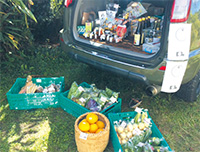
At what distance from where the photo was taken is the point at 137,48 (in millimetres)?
2859

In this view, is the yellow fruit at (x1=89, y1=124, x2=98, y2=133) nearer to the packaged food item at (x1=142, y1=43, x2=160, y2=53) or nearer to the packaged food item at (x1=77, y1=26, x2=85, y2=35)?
the packaged food item at (x1=142, y1=43, x2=160, y2=53)

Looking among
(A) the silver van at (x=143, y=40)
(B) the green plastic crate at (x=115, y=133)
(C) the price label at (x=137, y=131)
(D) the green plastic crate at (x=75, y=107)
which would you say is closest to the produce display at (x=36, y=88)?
(D) the green plastic crate at (x=75, y=107)

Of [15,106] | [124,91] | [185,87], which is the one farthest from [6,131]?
[185,87]

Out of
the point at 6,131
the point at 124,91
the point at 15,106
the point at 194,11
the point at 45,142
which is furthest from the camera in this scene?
the point at 124,91

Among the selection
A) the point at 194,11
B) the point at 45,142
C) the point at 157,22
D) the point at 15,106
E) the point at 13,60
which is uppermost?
the point at 194,11

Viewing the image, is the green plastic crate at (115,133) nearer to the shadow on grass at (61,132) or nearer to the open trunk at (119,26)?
the shadow on grass at (61,132)

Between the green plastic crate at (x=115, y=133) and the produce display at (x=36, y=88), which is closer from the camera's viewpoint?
the green plastic crate at (x=115, y=133)

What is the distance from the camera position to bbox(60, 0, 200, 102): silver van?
6.62ft

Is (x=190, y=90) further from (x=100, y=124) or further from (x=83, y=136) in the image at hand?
(x=83, y=136)

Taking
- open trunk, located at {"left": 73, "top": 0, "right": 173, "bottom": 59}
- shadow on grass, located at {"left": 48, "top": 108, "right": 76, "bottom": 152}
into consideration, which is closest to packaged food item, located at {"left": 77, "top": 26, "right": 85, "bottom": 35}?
open trunk, located at {"left": 73, "top": 0, "right": 173, "bottom": 59}

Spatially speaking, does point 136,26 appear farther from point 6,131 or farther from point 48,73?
point 6,131

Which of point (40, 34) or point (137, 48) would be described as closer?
point (137, 48)

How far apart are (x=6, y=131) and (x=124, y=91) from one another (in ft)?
6.01

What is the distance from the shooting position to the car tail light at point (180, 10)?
190cm
